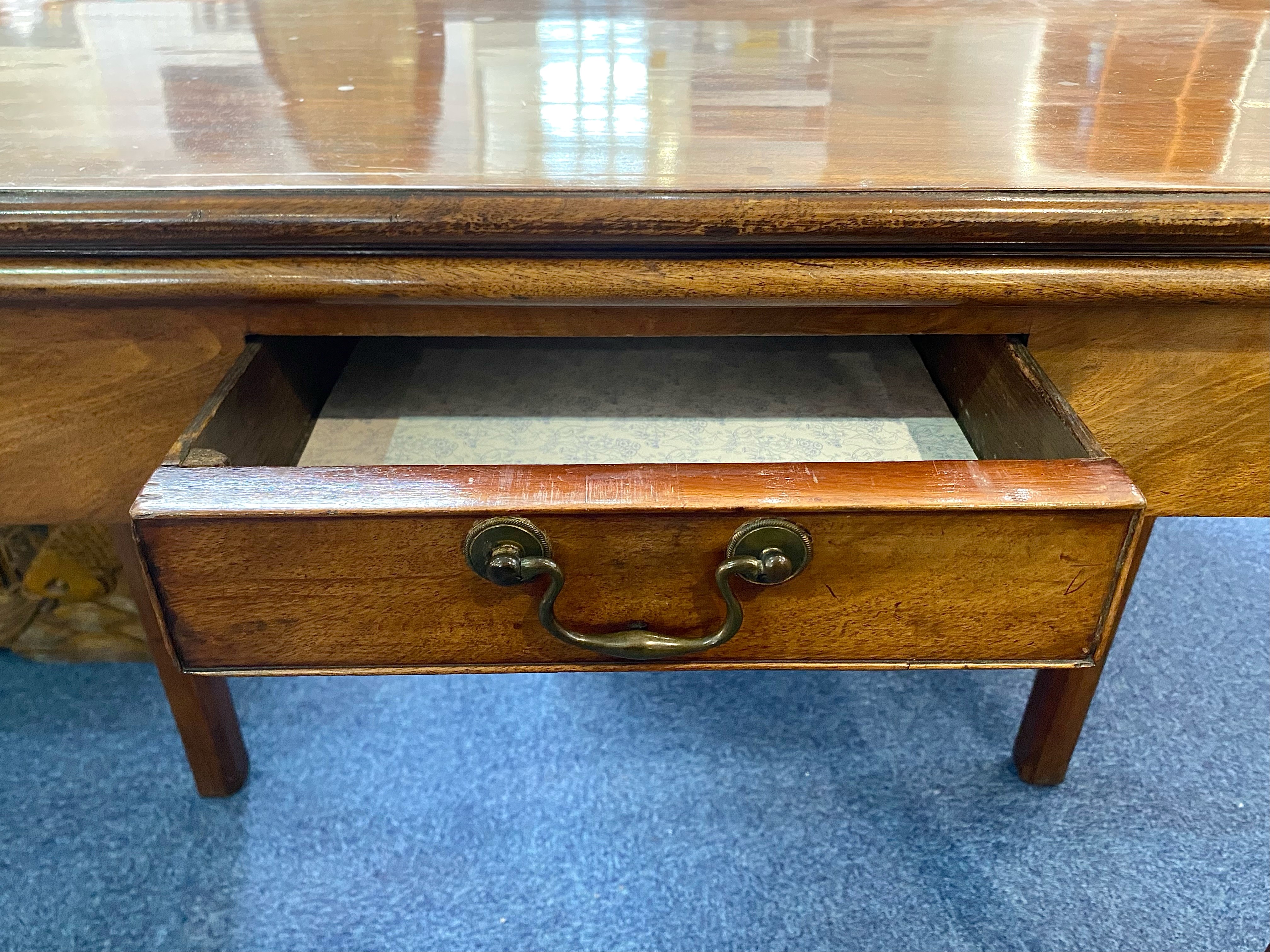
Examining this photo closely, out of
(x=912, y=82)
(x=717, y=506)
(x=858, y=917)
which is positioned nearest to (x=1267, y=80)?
(x=912, y=82)

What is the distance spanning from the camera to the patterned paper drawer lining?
0.54 m

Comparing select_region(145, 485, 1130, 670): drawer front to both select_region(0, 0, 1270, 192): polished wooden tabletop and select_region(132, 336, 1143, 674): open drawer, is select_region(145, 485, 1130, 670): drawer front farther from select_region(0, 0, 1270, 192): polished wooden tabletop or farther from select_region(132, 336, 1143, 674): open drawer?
select_region(0, 0, 1270, 192): polished wooden tabletop

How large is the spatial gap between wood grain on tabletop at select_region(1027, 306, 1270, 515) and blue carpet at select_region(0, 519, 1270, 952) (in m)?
0.34

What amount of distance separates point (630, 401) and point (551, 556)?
0.21m

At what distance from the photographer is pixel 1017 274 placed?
43 cm

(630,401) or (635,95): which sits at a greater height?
(635,95)

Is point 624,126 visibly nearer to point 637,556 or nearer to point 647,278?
point 647,278

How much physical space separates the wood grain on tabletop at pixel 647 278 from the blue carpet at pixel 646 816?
0.47m

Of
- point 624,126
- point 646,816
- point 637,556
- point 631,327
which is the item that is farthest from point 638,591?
point 646,816

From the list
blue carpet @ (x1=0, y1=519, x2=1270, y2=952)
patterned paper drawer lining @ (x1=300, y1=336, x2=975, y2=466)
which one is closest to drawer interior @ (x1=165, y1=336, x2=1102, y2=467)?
patterned paper drawer lining @ (x1=300, y1=336, x2=975, y2=466)

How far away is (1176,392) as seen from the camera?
49 centimetres

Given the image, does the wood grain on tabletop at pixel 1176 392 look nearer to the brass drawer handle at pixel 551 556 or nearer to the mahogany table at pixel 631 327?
the mahogany table at pixel 631 327

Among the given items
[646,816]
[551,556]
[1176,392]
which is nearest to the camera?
[551,556]

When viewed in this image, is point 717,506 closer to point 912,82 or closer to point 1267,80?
point 912,82
